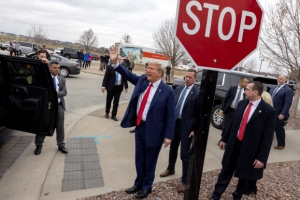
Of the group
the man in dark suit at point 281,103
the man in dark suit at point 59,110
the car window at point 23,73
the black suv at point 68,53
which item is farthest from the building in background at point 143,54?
the car window at point 23,73

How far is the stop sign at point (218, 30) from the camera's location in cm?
183

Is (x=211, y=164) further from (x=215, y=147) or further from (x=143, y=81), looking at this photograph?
(x=143, y=81)

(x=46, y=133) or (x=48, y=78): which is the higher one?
(x=48, y=78)

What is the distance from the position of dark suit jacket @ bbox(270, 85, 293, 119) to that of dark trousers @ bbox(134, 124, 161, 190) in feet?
12.9

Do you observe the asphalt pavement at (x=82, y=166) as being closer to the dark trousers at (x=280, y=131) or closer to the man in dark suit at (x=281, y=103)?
the dark trousers at (x=280, y=131)

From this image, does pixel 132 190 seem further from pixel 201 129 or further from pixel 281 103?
pixel 281 103

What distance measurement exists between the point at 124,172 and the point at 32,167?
4.77ft

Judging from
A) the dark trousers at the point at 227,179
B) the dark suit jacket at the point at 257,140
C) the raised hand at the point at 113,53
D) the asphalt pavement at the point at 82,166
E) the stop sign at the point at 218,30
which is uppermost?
the stop sign at the point at 218,30

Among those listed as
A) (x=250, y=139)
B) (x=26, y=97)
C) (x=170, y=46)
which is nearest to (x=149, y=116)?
(x=250, y=139)

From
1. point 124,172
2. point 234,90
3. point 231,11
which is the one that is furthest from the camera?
point 234,90

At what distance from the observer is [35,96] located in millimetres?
3789

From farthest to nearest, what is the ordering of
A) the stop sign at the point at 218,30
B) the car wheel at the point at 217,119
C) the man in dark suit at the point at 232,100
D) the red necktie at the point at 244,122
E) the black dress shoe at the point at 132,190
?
the car wheel at the point at 217,119 → the man in dark suit at the point at 232,100 → the black dress shoe at the point at 132,190 → the red necktie at the point at 244,122 → the stop sign at the point at 218,30

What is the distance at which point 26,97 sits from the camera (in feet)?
12.4

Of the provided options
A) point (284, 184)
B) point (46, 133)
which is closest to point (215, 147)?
point (284, 184)
